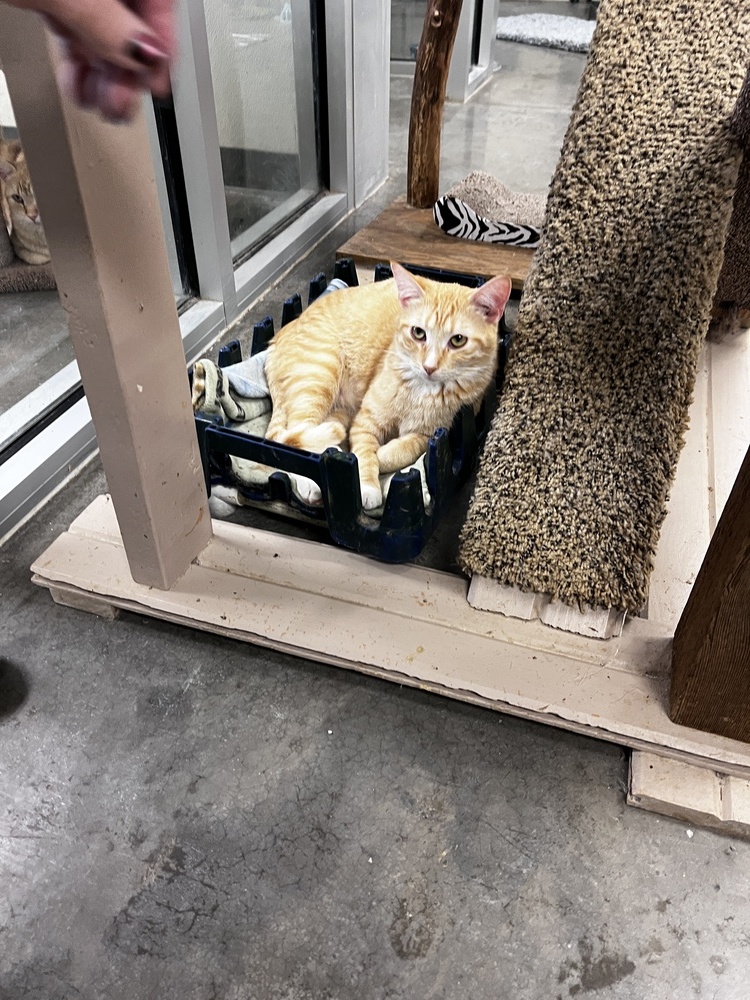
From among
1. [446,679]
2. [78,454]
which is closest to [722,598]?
[446,679]

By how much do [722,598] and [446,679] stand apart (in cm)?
35

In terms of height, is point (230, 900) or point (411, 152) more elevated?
point (411, 152)

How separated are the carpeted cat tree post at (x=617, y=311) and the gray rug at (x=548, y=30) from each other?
4.49 meters

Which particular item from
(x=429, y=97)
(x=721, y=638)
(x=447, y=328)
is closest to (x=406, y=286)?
(x=447, y=328)

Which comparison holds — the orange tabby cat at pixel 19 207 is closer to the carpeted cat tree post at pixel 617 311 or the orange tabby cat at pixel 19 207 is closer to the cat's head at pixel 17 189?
the cat's head at pixel 17 189

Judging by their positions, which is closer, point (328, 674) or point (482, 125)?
point (328, 674)

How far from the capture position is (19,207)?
1.58m

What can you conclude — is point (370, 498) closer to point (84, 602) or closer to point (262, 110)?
point (84, 602)

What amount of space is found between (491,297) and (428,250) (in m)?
0.96

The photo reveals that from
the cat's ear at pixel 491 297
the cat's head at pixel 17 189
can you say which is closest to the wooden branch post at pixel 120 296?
the cat's ear at pixel 491 297

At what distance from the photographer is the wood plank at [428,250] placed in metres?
1.85

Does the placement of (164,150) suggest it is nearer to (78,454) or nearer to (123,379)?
(78,454)

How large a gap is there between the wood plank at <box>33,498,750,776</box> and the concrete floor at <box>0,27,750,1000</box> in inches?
2.6

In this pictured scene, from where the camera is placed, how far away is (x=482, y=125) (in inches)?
133
